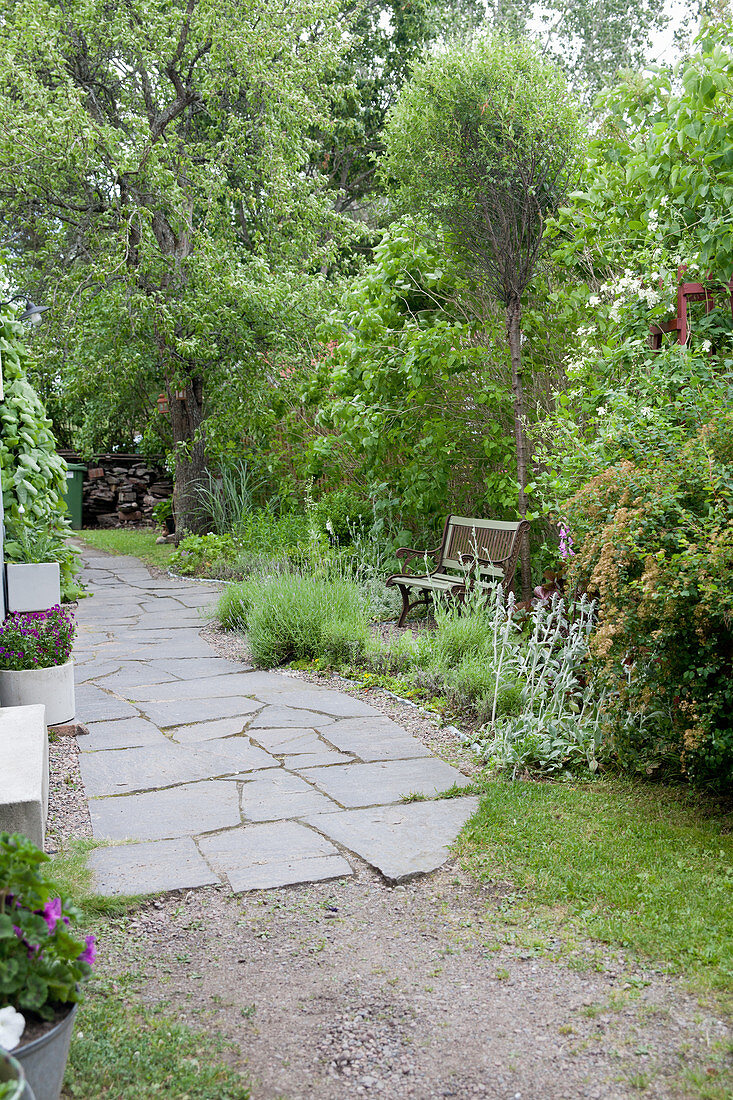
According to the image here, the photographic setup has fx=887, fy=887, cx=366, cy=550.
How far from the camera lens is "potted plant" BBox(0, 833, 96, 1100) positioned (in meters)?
1.55

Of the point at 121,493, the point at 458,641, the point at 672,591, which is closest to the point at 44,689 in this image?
the point at 458,641

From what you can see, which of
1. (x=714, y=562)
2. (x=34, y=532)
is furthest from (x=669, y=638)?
(x=34, y=532)

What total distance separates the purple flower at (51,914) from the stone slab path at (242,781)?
1.20m

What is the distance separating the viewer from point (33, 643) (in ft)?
14.0

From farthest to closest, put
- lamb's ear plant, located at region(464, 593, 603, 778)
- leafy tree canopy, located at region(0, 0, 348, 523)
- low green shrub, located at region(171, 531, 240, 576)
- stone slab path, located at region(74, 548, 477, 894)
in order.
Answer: low green shrub, located at region(171, 531, 240, 576) → leafy tree canopy, located at region(0, 0, 348, 523) → lamb's ear plant, located at region(464, 593, 603, 778) → stone slab path, located at region(74, 548, 477, 894)

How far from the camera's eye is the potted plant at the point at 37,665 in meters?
4.24

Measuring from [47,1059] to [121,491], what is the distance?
50.8 ft

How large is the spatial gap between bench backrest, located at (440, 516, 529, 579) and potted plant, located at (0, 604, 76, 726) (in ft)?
8.87

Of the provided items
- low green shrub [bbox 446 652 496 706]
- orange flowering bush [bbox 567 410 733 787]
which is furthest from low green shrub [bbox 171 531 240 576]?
orange flowering bush [bbox 567 410 733 787]

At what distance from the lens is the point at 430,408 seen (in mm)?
7469

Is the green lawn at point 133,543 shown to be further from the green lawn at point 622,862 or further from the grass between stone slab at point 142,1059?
the grass between stone slab at point 142,1059

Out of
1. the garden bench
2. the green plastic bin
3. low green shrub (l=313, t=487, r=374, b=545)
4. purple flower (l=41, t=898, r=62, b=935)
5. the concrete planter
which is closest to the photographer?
purple flower (l=41, t=898, r=62, b=935)

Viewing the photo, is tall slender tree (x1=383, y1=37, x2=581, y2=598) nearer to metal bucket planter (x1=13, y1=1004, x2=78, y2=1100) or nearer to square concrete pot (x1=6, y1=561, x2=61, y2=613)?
square concrete pot (x1=6, y1=561, x2=61, y2=613)

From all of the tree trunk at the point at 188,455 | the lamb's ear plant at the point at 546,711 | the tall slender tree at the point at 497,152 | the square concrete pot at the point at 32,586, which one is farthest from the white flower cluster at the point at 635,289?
the tree trunk at the point at 188,455
